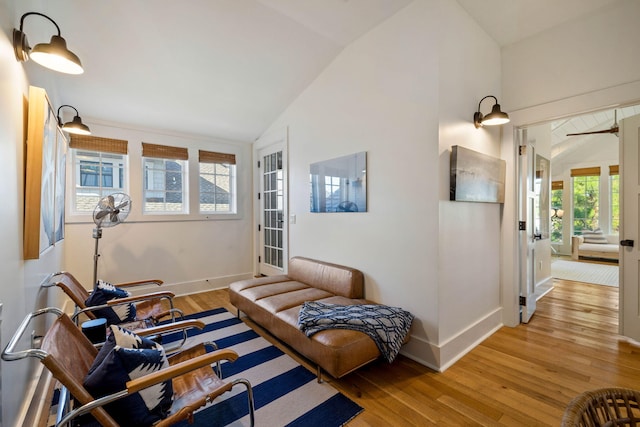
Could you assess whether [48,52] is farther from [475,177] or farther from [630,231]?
[630,231]

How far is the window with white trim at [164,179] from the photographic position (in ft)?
12.9

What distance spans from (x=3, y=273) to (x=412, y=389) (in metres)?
2.39

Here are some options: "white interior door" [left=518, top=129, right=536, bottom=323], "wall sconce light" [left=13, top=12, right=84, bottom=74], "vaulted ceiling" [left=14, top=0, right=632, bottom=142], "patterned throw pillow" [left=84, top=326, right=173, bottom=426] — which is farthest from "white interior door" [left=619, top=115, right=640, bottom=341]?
"wall sconce light" [left=13, top=12, right=84, bottom=74]

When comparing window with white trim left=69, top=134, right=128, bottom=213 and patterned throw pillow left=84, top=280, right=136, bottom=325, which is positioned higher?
window with white trim left=69, top=134, right=128, bottom=213

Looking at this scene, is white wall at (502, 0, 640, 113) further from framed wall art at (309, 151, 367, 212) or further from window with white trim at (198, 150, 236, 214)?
window with white trim at (198, 150, 236, 214)

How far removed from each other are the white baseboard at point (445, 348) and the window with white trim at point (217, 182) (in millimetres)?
3501

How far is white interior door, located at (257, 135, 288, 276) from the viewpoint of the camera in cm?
414

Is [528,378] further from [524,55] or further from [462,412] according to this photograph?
[524,55]

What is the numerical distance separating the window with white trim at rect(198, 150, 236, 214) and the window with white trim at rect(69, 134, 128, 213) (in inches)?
40.2

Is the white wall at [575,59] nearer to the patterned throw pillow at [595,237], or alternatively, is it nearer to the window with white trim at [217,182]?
the window with white trim at [217,182]

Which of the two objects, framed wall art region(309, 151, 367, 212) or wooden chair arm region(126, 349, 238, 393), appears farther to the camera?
framed wall art region(309, 151, 367, 212)

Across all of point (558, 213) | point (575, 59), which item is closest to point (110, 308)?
point (575, 59)

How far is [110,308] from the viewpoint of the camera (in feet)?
7.39

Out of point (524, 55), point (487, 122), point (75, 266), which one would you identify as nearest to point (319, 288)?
point (487, 122)
